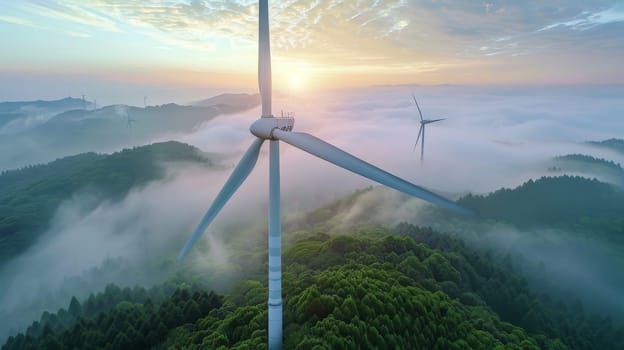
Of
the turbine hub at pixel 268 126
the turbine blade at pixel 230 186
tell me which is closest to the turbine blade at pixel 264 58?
the turbine hub at pixel 268 126

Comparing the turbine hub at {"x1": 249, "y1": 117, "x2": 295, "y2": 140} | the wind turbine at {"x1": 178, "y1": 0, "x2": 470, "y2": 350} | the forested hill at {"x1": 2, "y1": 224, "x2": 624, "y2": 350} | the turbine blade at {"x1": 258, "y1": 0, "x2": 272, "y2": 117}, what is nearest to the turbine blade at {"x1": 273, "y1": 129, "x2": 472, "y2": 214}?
the wind turbine at {"x1": 178, "y1": 0, "x2": 470, "y2": 350}

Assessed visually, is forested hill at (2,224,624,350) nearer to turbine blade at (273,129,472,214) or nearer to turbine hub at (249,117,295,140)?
turbine blade at (273,129,472,214)

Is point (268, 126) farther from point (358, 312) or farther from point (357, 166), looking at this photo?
point (358, 312)

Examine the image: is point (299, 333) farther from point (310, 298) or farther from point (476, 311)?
point (476, 311)

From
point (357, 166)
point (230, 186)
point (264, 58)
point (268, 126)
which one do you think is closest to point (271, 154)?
point (268, 126)

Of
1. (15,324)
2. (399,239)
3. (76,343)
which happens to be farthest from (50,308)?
(399,239)
